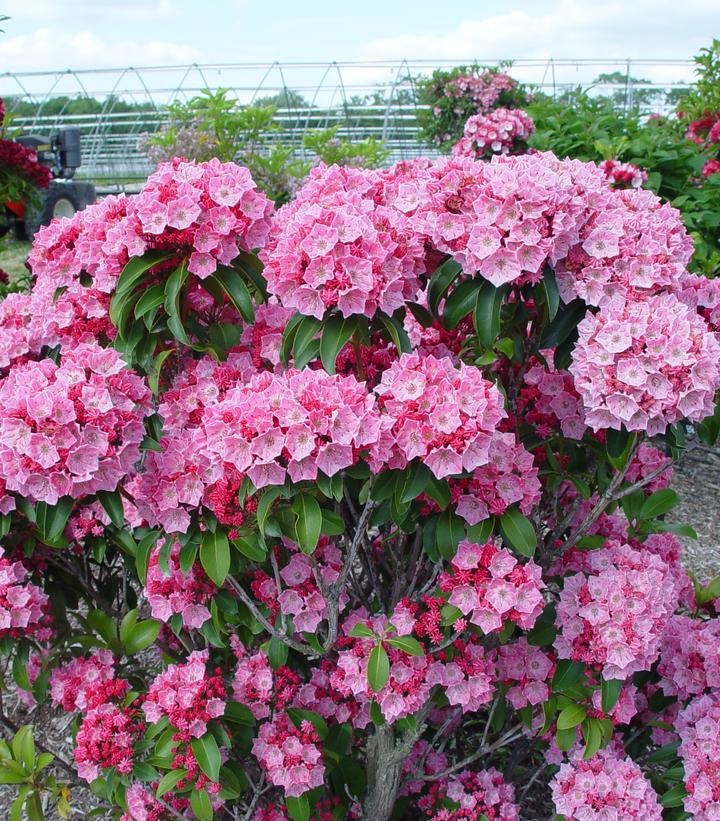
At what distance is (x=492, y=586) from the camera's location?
1.89 m

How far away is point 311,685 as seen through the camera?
2.39 meters

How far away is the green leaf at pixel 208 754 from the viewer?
6.62ft

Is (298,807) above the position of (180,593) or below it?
Answer: below

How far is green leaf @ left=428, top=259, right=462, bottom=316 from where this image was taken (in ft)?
6.25

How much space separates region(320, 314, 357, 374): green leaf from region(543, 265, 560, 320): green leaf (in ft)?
1.39

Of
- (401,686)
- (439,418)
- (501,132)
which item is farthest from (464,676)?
(501,132)

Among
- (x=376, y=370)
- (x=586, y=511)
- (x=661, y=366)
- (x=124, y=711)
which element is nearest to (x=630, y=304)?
(x=661, y=366)

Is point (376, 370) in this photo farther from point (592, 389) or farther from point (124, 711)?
point (124, 711)

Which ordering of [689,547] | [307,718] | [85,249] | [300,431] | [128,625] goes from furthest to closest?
[689,547] < [128,625] < [307,718] < [85,249] < [300,431]

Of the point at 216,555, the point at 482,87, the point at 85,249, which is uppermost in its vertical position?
the point at 482,87

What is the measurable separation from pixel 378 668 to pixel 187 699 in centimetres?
50

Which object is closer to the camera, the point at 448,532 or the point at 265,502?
the point at 265,502

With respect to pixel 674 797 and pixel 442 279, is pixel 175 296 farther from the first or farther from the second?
pixel 674 797

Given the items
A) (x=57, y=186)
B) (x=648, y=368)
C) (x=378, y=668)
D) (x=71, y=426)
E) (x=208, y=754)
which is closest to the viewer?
(x=648, y=368)
